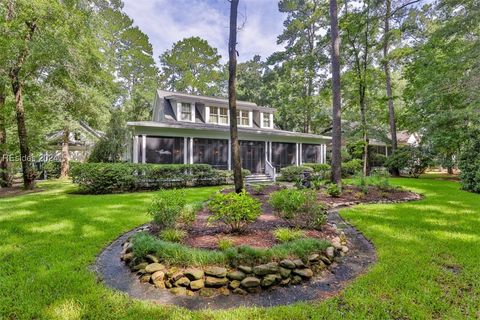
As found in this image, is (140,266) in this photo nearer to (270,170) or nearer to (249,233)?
(249,233)

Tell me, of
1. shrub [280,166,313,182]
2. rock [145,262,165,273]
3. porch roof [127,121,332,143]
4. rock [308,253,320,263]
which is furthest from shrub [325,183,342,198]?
porch roof [127,121,332,143]

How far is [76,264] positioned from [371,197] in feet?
30.5

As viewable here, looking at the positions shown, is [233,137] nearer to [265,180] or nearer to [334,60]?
[334,60]

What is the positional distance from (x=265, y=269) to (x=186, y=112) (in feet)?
54.7

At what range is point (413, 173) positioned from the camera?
803 inches

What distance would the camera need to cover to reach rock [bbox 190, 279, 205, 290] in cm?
341

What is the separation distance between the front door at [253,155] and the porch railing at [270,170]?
14.6 inches

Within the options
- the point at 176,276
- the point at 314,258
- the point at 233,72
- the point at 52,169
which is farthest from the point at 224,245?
the point at 52,169

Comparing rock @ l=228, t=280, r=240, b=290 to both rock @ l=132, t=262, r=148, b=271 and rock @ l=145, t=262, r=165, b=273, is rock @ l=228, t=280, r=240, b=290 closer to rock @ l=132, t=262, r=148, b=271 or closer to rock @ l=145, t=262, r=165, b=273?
rock @ l=145, t=262, r=165, b=273

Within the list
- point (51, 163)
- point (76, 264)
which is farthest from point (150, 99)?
point (76, 264)

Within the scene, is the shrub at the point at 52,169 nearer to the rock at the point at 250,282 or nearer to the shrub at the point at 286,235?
the shrub at the point at 286,235

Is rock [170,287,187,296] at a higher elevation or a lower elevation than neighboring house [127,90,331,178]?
lower

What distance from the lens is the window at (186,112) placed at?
61.6 feet

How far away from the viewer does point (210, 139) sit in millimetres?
17422
